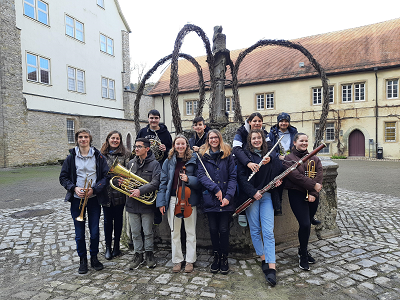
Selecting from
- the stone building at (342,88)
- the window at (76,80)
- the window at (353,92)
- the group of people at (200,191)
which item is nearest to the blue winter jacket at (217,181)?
the group of people at (200,191)

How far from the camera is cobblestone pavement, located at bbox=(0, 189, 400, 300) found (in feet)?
10.6

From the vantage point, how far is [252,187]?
369 centimetres

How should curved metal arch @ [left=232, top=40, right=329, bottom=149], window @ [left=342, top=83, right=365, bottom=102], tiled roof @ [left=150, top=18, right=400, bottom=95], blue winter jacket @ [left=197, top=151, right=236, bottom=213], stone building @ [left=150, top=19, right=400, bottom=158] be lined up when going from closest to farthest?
blue winter jacket @ [left=197, top=151, right=236, bottom=213] → curved metal arch @ [left=232, top=40, right=329, bottom=149] → stone building @ [left=150, top=19, right=400, bottom=158] → tiled roof @ [left=150, top=18, right=400, bottom=95] → window @ [left=342, top=83, right=365, bottom=102]

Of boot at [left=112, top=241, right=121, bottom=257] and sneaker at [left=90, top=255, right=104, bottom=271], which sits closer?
sneaker at [left=90, top=255, right=104, bottom=271]

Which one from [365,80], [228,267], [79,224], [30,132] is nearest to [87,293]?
[79,224]

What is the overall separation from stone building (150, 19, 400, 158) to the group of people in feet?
55.2

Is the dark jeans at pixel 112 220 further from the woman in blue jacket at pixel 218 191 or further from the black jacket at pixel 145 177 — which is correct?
the woman in blue jacket at pixel 218 191

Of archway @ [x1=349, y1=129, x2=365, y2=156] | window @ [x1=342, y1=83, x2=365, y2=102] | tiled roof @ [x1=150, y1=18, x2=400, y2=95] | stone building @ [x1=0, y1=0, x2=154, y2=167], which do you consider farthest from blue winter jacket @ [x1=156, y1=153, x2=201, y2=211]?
archway @ [x1=349, y1=129, x2=365, y2=156]

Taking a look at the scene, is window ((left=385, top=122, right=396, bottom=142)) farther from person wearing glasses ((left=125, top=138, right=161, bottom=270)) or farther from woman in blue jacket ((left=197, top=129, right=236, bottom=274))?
person wearing glasses ((left=125, top=138, right=161, bottom=270))

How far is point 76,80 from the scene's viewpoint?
22.6 meters

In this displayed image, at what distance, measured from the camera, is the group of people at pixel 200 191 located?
3.73 meters

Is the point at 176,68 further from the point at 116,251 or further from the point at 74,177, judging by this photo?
the point at 116,251

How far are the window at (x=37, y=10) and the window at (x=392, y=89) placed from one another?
80.9 feet

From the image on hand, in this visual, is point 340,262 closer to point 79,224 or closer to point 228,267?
point 228,267
